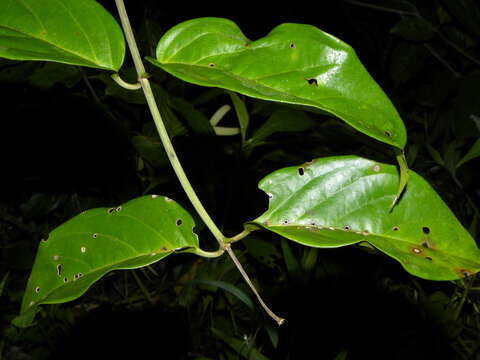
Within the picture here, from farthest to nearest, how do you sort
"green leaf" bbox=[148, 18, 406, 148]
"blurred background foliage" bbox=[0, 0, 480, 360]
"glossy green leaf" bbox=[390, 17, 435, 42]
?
"glossy green leaf" bbox=[390, 17, 435, 42] → "blurred background foliage" bbox=[0, 0, 480, 360] → "green leaf" bbox=[148, 18, 406, 148]

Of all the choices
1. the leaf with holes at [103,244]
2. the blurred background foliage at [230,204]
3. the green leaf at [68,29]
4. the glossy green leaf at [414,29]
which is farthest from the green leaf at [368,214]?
the glossy green leaf at [414,29]

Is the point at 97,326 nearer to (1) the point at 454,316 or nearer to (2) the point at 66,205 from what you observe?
(2) the point at 66,205

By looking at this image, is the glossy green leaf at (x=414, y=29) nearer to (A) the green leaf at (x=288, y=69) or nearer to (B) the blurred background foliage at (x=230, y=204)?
(B) the blurred background foliage at (x=230, y=204)

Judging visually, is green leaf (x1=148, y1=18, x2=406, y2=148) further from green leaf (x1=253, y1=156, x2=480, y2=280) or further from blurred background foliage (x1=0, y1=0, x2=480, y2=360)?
blurred background foliage (x1=0, y1=0, x2=480, y2=360)

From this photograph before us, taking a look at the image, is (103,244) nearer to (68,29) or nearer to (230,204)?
(68,29)

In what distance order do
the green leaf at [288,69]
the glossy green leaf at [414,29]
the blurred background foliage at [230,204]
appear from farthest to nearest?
1. the glossy green leaf at [414,29]
2. the blurred background foliage at [230,204]
3. the green leaf at [288,69]

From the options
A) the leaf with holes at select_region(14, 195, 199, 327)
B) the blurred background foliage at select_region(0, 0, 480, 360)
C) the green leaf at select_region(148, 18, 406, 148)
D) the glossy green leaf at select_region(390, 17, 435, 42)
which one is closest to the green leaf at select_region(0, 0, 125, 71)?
the green leaf at select_region(148, 18, 406, 148)
